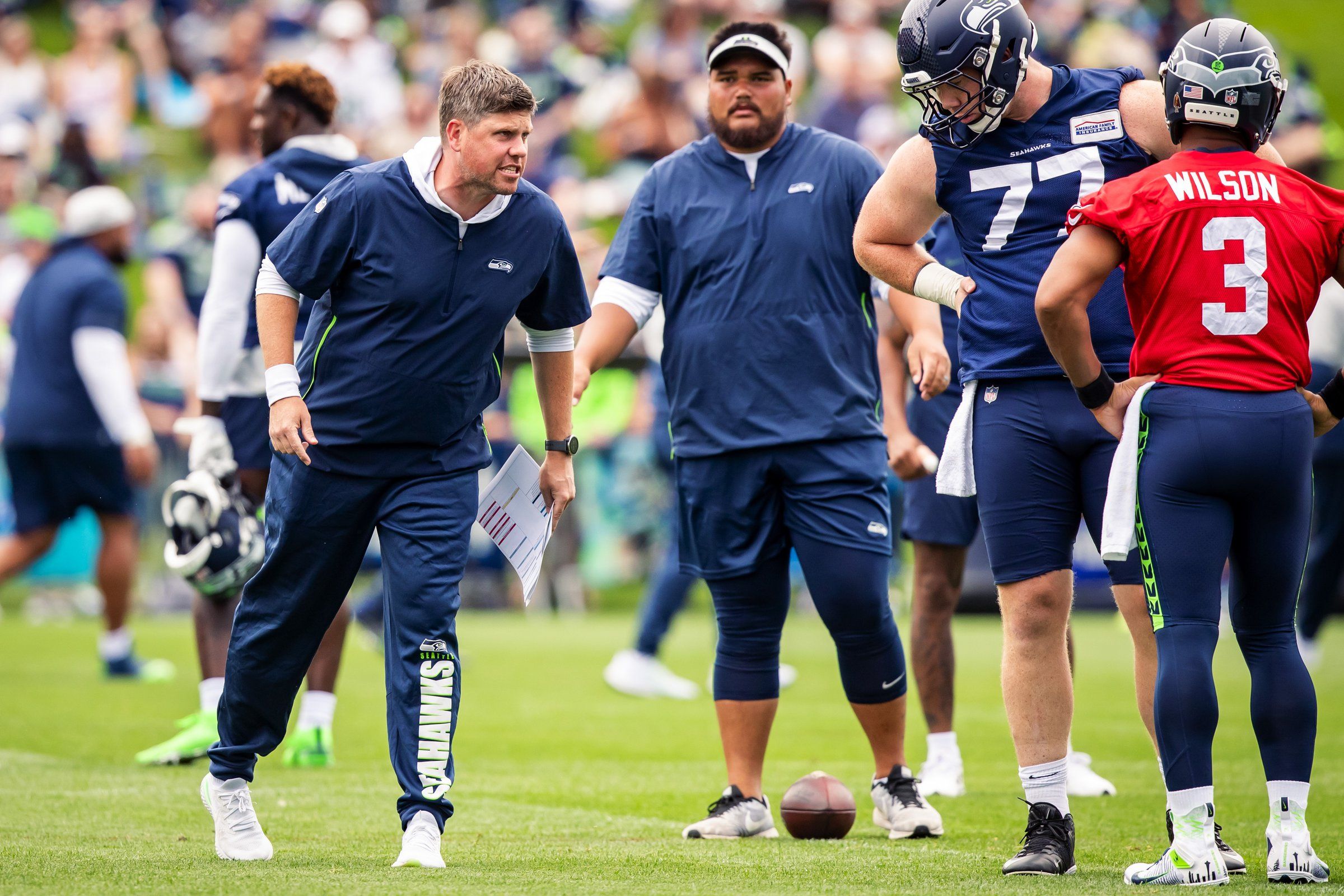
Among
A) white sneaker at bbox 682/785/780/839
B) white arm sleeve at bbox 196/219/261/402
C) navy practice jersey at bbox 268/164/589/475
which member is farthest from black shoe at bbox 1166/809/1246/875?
white arm sleeve at bbox 196/219/261/402

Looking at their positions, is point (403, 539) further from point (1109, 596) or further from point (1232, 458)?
point (1109, 596)

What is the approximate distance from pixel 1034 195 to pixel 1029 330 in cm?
38

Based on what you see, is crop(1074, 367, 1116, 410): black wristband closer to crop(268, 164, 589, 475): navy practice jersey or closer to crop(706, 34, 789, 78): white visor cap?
crop(268, 164, 589, 475): navy practice jersey

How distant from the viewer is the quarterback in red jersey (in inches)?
166

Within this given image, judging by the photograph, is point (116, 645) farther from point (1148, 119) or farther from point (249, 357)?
point (1148, 119)

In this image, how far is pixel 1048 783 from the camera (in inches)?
188

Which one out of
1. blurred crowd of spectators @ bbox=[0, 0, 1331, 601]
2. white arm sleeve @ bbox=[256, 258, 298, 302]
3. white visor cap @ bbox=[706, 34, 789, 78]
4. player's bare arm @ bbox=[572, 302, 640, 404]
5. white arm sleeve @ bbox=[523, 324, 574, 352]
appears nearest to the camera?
white arm sleeve @ bbox=[256, 258, 298, 302]

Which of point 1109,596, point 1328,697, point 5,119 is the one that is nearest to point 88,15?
point 5,119

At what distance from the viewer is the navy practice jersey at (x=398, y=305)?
15.5ft

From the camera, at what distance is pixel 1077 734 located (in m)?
8.18

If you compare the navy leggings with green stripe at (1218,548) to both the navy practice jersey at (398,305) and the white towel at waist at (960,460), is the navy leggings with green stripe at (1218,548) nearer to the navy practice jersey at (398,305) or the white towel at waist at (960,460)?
the white towel at waist at (960,460)

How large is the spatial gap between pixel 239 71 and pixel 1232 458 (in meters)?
18.6

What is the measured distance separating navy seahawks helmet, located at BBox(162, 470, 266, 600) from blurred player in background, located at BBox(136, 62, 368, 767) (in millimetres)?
12

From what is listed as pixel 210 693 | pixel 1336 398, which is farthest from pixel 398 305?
pixel 210 693
